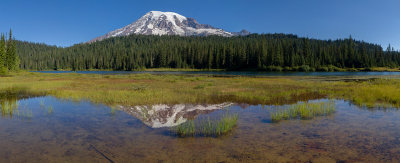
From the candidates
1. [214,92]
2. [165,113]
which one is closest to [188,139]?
[165,113]

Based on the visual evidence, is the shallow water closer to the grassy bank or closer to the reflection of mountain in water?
the reflection of mountain in water

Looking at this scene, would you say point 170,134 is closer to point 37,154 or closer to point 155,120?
point 155,120

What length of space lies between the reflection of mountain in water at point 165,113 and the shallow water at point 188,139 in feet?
0.19

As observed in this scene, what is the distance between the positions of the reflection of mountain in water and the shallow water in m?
0.06

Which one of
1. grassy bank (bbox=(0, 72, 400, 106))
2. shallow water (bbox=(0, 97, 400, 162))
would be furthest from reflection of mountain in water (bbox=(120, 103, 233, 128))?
grassy bank (bbox=(0, 72, 400, 106))

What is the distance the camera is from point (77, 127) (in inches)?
410

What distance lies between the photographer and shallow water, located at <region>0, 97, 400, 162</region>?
7.00 metres

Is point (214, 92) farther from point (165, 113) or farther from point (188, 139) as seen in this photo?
point (188, 139)

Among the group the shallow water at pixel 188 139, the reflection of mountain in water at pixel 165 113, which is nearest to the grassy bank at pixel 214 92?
the reflection of mountain in water at pixel 165 113

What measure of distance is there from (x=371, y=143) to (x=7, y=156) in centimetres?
1202

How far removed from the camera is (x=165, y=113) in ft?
44.4

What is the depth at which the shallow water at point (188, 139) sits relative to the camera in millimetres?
6996

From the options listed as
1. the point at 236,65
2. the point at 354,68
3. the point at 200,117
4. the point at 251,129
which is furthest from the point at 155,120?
the point at 354,68

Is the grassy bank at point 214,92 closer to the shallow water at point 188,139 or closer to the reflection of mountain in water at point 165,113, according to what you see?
the reflection of mountain in water at point 165,113
